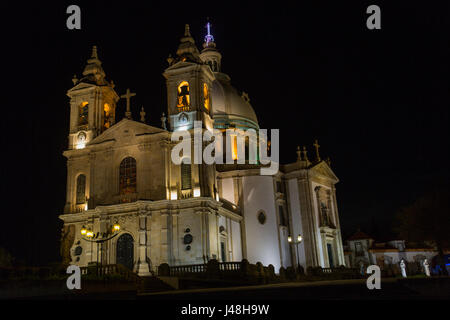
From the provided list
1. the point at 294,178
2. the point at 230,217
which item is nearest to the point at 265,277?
the point at 230,217

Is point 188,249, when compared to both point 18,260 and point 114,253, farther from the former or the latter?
point 18,260

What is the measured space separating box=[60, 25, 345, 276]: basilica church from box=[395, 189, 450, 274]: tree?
725 cm

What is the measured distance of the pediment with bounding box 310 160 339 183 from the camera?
46.5 meters

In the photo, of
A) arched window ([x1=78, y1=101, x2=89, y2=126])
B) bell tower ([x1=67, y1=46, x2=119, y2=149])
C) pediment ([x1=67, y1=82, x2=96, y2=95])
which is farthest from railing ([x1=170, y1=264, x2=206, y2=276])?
pediment ([x1=67, y1=82, x2=96, y2=95])

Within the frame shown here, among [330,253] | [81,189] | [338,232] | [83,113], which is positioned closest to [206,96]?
[83,113]

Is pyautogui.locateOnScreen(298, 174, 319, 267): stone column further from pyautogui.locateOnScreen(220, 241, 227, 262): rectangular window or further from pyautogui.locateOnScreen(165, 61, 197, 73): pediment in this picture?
pyautogui.locateOnScreen(165, 61, 197, 73): pediment

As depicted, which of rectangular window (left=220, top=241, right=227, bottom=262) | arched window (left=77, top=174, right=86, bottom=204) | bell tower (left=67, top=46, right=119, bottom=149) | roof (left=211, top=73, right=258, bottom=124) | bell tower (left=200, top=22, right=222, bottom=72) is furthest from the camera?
bell tower (left=200, top=22, right=222, bottom=72)

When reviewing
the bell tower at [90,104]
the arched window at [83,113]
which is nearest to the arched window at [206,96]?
the bell tower at [90,104]

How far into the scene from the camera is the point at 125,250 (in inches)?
1347

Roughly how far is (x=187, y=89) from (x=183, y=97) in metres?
0.76

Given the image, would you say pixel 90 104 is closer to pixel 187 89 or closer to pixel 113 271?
pixel 187 89
